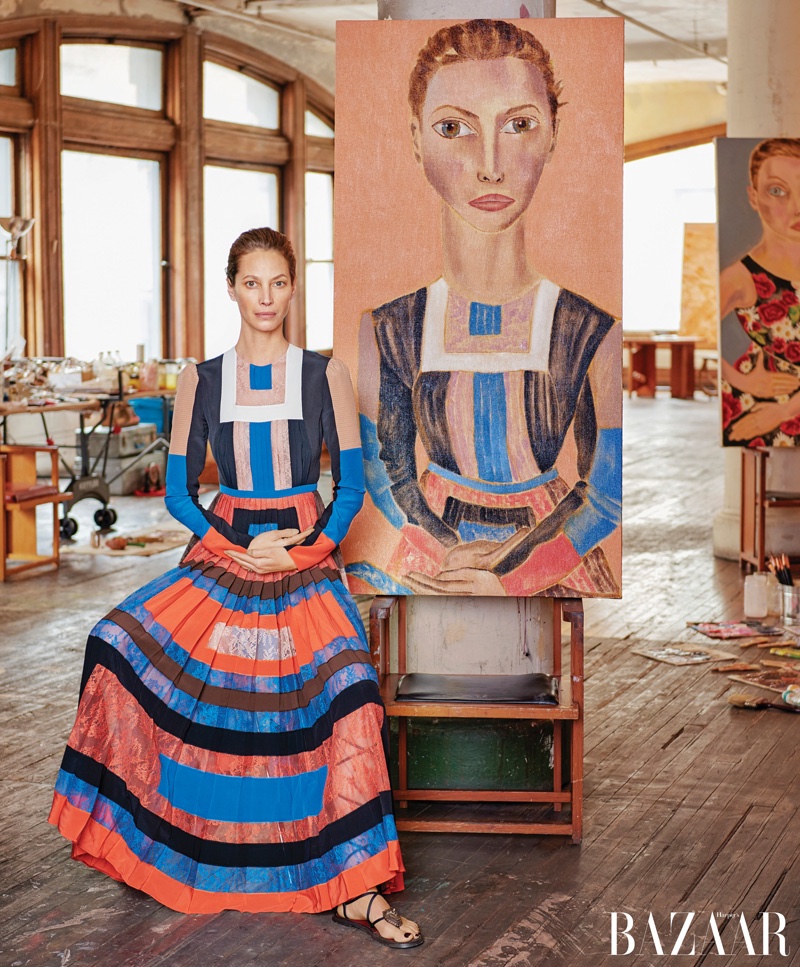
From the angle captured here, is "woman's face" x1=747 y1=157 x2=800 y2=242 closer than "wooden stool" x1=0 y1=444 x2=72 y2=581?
Yes

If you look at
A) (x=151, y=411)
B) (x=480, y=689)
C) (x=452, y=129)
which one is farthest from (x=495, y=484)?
(x=151, y=411)

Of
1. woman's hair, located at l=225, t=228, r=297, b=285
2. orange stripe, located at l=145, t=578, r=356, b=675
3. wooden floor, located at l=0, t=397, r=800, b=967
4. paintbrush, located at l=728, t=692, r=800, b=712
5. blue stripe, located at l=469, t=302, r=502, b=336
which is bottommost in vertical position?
wooden floor, located at l=0, t=397, r=800, b=967

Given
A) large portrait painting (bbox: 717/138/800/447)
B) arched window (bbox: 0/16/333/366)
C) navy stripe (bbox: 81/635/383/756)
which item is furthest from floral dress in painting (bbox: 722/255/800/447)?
arched window (bbox: 0/16/333/366)

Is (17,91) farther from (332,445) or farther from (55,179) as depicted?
(332,445)

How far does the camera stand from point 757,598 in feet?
18.0

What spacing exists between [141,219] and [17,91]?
180 cm

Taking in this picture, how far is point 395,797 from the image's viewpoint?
3.30 meters

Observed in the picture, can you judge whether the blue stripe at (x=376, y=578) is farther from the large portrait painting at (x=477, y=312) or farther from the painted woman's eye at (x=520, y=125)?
the painted woman's eye at (x=520, y=125)

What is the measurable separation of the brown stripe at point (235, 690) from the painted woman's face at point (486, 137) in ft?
3.64

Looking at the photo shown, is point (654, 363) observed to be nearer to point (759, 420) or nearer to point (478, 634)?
point (759, 420)

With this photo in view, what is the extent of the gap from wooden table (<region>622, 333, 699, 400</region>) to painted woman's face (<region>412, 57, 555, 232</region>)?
13.6 metres

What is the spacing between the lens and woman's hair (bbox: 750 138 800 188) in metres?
5.86

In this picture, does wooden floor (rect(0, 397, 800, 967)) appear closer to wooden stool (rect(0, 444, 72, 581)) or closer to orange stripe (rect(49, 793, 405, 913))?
orange stripe (rect(49, 793, 405, 913))

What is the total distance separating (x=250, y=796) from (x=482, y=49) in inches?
69.8
